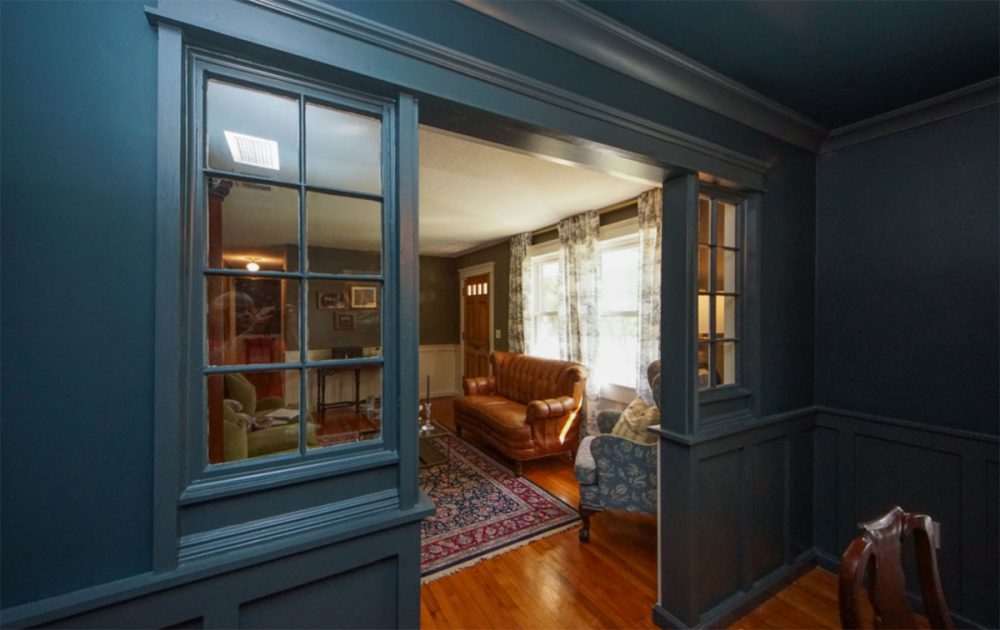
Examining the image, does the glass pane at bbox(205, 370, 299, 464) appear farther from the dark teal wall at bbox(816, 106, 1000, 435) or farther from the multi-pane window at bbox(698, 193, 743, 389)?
the dark teal wall at bbox(816, 106, 1000, 435)

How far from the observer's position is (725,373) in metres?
2.10

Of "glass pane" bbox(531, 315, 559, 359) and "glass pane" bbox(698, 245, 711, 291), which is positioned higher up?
"glass pane" bbox(698, 245, 711, 291)

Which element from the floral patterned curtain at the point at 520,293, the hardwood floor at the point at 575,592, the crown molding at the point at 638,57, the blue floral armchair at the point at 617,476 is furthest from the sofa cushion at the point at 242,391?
the floral patterned curtain at the point at 520,293

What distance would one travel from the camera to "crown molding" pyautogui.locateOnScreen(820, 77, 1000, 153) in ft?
5.92

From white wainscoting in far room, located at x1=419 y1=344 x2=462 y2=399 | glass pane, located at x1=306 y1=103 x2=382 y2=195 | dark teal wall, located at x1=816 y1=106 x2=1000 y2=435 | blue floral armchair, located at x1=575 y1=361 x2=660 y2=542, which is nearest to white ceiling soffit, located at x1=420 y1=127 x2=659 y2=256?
glass pane, located at x1=306 y1=103 x2=382 y2=195

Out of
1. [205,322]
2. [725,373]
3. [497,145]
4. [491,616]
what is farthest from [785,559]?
[205,322]

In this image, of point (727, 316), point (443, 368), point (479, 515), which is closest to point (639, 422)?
point (727, 316)

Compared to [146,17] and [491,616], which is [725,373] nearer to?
[491,616]

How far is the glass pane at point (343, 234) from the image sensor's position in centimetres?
114

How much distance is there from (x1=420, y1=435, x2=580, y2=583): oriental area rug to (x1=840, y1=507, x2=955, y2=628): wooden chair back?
1.85 metres

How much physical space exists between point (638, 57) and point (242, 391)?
5.93ft

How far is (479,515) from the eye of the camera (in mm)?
2945

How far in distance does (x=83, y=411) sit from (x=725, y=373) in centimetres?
244

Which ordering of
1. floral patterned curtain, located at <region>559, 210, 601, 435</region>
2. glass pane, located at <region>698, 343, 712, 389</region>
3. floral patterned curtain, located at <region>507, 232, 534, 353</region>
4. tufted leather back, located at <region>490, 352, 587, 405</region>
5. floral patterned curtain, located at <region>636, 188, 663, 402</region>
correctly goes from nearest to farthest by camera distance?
glass pane, located at <region>698, 343, 712, 389</region> → floral patterned curtain, located at <region>636, 188, 663, 402</region> → tufted leather back, located at <region>490, 352, 587, 405</region> → floral patterned curtain, located at <region>559, 210, 601, 435</region> → floral patterned curtain, located at <region>507, 232, 534, 353</region>
